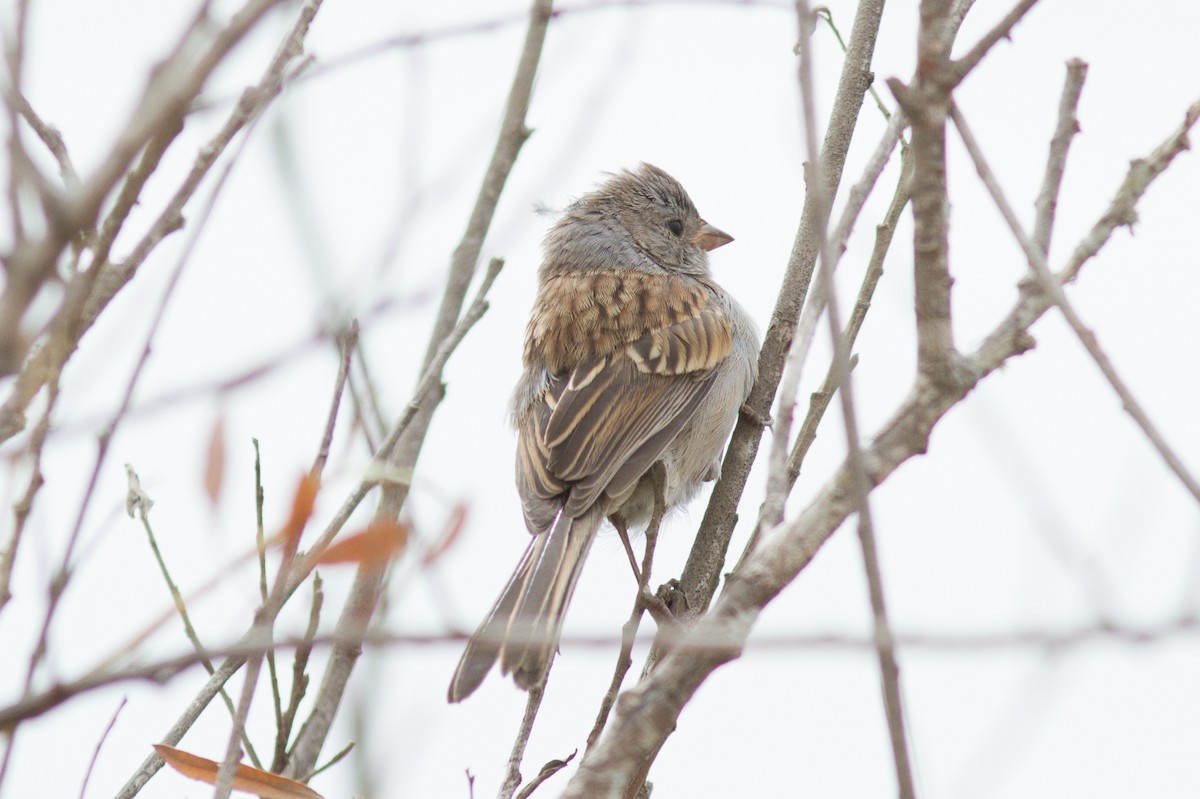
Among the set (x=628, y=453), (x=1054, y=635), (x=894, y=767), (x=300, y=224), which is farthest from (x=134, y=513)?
(x=628, y=453)

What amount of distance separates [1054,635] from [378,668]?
154cm

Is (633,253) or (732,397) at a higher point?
(633,253)

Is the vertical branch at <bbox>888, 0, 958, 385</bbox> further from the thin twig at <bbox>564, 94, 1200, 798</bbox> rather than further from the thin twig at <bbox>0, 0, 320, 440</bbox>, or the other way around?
the thin twig at <bbox>0, 0, 320, 440</bbox>

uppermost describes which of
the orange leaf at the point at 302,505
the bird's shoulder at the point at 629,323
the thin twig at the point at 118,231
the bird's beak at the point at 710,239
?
the bird's beak at the point at 710,239

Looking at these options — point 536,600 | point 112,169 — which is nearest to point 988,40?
point 112,169

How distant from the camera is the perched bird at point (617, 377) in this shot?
4535 mm

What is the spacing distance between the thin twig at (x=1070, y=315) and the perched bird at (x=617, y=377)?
6.83ft

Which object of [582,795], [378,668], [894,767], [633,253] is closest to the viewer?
[894,767]

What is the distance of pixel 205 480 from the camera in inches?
73.2

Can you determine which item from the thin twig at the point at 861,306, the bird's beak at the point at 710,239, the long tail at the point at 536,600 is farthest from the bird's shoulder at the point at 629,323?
the thin twig at the point at 861,306

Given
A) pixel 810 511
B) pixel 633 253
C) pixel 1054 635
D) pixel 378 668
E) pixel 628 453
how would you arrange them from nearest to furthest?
pixel 1054 635 → pixel 810 511 → pixel 378 668 → pixel 628 453 → pixel 633 253

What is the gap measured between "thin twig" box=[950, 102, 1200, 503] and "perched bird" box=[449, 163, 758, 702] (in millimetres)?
2083

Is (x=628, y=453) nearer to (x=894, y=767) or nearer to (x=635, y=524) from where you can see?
(x=635, y=524)

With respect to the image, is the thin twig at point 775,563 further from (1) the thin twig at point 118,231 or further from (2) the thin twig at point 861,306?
(1) the thin twig at point 118,231
